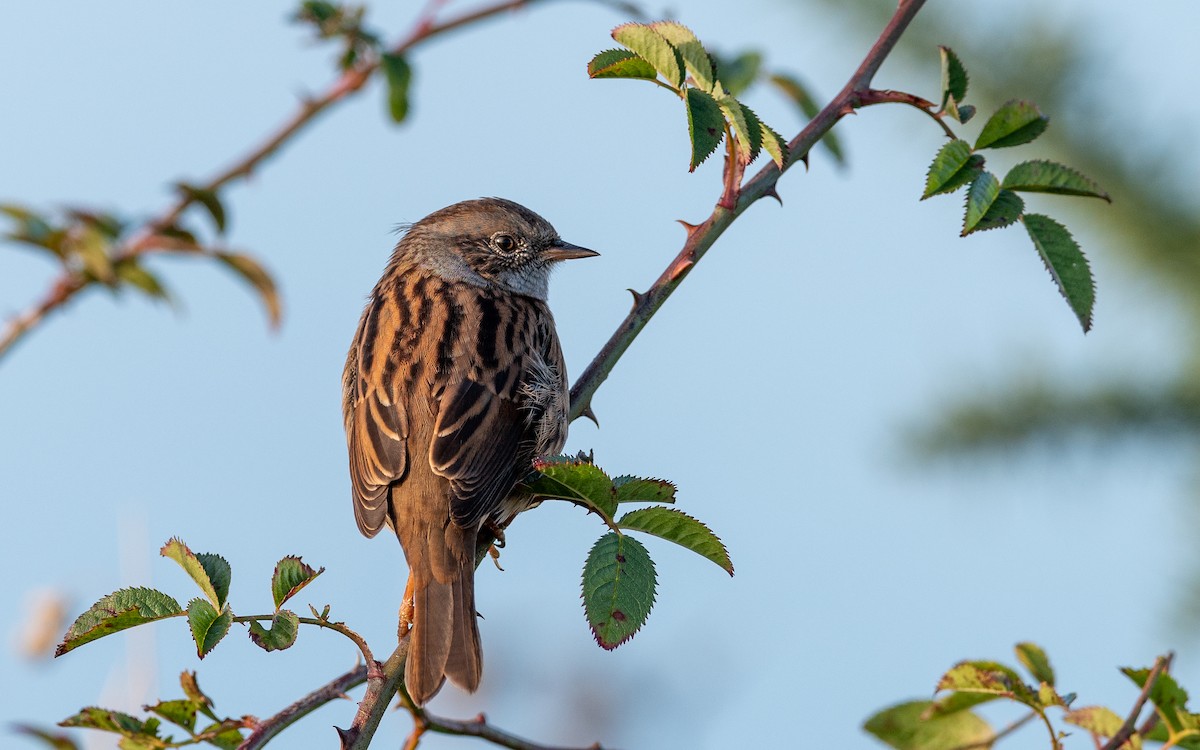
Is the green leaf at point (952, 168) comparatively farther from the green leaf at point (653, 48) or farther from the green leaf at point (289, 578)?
the green leaf at point (289, 578)

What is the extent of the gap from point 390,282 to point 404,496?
1369mm

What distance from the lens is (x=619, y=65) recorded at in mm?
2621

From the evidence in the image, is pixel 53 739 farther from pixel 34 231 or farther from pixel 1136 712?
pixel 1136 712

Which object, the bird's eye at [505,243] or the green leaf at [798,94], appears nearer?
the green leaf at [798,94]

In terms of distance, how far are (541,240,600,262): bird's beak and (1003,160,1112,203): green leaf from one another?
2677 mm

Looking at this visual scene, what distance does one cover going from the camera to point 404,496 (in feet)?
12.8

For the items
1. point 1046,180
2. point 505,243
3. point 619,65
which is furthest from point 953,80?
point 505,243

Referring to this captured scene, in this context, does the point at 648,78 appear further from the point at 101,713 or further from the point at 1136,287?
the point at 1136,287

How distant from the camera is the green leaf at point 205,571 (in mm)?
2379

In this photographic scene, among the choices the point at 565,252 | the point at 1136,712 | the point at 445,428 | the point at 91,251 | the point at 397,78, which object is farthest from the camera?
the point at 565,252

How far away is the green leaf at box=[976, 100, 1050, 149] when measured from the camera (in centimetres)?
265

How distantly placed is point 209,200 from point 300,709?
928mm

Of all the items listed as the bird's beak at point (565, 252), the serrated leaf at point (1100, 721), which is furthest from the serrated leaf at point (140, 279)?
the bird's beak at point (565, 252)

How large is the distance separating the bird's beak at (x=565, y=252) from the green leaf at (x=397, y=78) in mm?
2284
